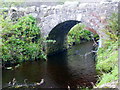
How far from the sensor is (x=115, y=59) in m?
4.18

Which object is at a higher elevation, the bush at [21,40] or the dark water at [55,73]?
the bush at [21,40]

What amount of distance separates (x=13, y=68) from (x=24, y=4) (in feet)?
17.4

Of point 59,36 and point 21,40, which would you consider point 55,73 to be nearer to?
point 21,40

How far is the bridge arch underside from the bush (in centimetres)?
73

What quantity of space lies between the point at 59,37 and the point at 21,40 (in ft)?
8.74

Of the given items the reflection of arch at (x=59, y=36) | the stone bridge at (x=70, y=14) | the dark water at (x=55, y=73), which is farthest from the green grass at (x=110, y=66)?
the reflection of arch at (x=59, y=36)

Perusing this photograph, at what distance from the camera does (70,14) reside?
8.21 m

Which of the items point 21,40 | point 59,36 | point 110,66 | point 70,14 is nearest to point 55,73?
point 110,66

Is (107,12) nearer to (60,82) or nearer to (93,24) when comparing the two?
(93,24)

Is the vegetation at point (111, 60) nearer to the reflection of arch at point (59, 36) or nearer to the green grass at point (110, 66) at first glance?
the green grass at point (110, 66)

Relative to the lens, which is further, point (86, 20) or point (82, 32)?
point (82, 32)

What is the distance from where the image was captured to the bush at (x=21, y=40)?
8086 millimetres

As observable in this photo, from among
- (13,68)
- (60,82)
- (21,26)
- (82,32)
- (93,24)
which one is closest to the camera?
(60,82)

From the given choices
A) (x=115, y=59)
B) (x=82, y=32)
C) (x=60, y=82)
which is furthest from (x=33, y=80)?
(x=82, y=32)
